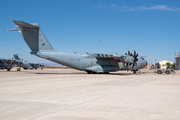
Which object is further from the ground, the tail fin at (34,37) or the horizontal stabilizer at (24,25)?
the horizontal stabilizer at (24,25)

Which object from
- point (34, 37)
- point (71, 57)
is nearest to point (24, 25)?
point (34, 37)

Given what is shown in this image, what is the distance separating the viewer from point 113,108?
6.74 m

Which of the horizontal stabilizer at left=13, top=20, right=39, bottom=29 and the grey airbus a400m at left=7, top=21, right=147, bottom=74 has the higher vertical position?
the horizontal stabilizer at left=13, top=20, right=39, bottom=29

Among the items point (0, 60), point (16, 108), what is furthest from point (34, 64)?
point (16, 108)

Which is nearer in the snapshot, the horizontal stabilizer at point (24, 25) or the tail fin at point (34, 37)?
the horizontal stabilizer at point (24, 25)

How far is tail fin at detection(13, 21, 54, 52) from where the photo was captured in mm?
33406

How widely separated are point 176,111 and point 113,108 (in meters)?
2.08

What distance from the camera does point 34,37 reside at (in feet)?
111

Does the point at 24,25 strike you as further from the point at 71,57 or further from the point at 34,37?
the point at 71,57

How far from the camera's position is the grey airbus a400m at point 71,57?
111 feet

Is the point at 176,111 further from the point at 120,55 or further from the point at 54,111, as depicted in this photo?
the point at 120,55

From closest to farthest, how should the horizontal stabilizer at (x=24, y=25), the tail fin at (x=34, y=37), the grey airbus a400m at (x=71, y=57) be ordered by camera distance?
the horizontal stabilizer at (x=24, y=25) → the tail fin at (x=34, y=37) → the grey airbus a400m at (x=71, y=57)

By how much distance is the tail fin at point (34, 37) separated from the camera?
33.4m

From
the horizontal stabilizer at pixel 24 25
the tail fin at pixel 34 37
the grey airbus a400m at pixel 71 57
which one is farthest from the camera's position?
the grey airbus a400m at pixel 71 57
